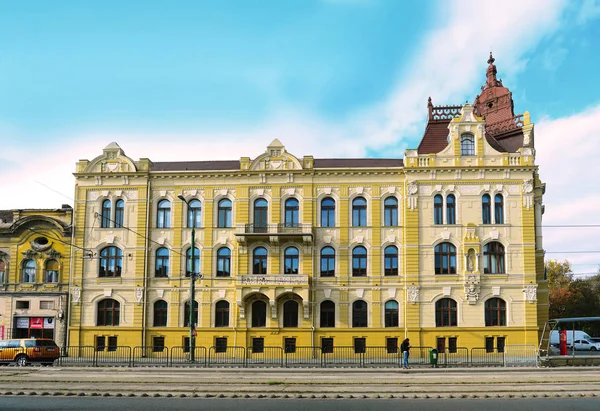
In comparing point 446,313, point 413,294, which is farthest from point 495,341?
point 413,294

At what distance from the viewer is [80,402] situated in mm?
18172

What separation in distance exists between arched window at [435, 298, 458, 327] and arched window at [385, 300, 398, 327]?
257 centimetres

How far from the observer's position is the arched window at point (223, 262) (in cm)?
4159

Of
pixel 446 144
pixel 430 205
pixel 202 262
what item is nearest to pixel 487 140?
pixel 446 144

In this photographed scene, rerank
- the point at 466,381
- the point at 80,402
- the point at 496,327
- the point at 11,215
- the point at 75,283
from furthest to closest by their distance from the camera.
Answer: the point at 11,215, the point at 75,283, the point at 496,327, the point at 466,381, the point at 80,402

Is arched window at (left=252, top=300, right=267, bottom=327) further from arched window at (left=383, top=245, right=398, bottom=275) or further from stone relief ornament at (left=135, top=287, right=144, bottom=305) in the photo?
arched window at (left=383, top=245, right=398, bottom=275)

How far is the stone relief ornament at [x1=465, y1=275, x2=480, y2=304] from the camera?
3947 cm

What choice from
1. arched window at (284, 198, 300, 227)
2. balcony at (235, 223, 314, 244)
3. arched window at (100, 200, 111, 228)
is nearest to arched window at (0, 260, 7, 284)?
arched window at (100, 200, 111, 228)

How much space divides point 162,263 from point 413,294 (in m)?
16.7

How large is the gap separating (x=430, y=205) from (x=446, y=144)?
4.89 metres

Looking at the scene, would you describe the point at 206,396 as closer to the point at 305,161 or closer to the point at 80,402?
the point at 80,402

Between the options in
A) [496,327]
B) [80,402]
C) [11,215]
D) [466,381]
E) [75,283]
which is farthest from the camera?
[11,215]

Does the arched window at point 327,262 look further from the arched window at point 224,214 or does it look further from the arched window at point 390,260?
the arched window at point 224,214

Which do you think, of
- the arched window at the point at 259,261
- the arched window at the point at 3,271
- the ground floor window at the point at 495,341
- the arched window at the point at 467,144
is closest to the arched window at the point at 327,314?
the arched window at the point at 259,261
